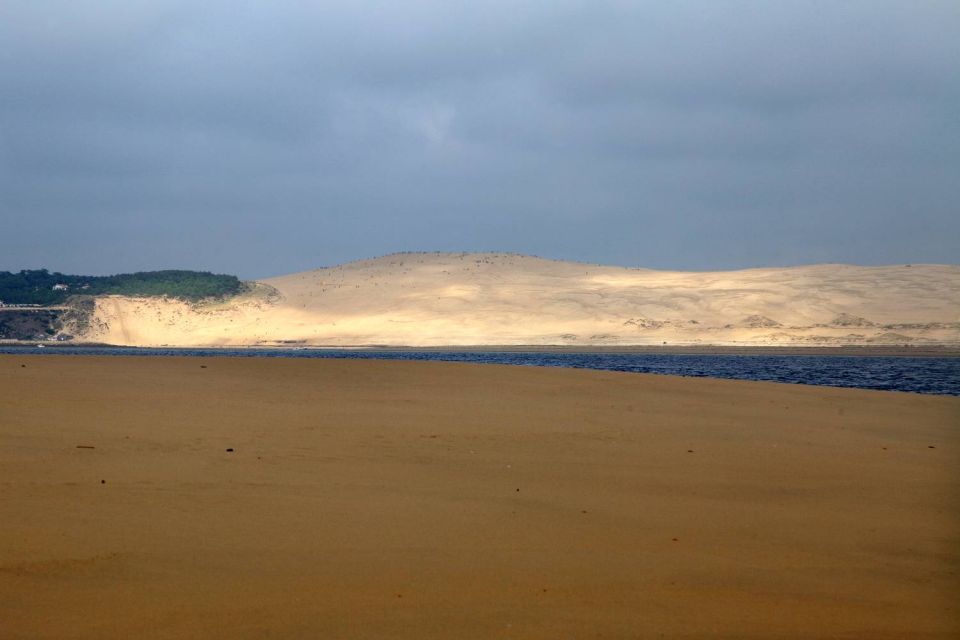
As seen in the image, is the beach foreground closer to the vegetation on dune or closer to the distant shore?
the distant shore

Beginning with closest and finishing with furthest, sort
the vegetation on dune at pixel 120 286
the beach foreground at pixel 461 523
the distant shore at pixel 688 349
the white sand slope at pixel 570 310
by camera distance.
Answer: the beach foreground at pixel 461 523 < the distant shore at pixel 688 349 < the white sand slope at pixel 570 310 < the vegetation on dune at pixel 120 286

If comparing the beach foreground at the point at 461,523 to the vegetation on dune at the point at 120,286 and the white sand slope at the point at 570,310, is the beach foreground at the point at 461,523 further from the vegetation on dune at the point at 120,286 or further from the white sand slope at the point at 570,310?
the vegetation on dune at the point at 120,286

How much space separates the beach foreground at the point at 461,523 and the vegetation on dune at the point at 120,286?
96227 mm

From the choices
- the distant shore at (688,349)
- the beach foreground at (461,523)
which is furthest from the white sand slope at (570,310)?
the beach foreground at (461,523)

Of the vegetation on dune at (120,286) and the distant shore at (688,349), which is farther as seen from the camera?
the vegetation on dune at (120,286)

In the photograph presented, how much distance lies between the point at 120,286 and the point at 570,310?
53248 mm

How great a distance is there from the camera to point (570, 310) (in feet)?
304

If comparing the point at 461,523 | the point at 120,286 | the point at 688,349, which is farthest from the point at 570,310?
the point at 461,523

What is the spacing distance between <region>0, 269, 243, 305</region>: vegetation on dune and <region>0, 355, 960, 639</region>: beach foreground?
316 feet

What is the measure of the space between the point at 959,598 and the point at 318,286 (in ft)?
372

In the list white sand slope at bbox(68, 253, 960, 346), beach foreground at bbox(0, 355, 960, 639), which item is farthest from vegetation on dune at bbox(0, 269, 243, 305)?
beach foreground at bbox(0, 355, 960, 639)

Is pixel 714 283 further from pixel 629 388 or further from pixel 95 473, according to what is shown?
pixel 95 473

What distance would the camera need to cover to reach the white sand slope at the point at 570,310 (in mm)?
79750

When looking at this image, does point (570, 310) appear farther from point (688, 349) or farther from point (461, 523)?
point (461, 523)
